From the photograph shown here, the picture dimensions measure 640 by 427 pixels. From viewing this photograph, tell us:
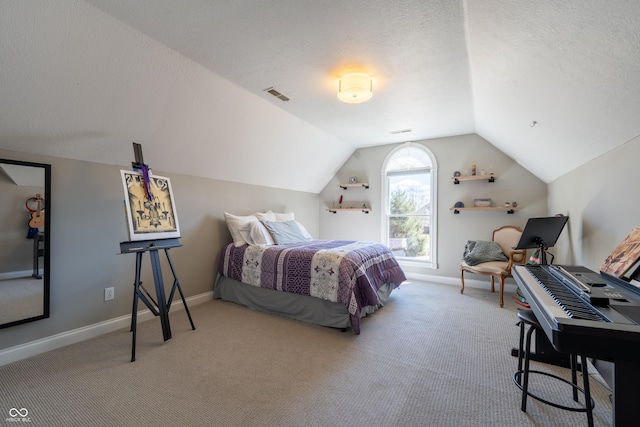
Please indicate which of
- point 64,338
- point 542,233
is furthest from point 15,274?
point 542,233

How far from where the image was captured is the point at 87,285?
250 centimetres

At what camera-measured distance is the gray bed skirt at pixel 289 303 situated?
2.73 meters

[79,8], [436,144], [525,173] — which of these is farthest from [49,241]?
[525,173]

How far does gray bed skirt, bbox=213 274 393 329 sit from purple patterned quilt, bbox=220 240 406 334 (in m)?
0.08

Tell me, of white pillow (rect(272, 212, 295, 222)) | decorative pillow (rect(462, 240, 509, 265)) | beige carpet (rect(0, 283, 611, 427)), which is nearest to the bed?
beige carpet (rect(0, 283, 611, 427))

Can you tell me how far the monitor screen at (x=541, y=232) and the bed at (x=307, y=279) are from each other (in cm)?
149

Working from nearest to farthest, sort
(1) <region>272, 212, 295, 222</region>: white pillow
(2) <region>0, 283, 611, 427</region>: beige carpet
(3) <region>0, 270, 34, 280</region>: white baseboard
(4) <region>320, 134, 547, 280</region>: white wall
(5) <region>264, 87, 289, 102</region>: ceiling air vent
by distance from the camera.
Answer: (2) <region>0, 283, 611, 427</region>: beige carpet < (3) <region>0, 270, 34, 280</region>: white baseboard < (5) <region>264, 87, 289, 102</region>: ceiling air vent < (4) <region>320, 134, 547, 280</region>: white wall < (1) <region>272, 212, 295, 222</region>: white pillow

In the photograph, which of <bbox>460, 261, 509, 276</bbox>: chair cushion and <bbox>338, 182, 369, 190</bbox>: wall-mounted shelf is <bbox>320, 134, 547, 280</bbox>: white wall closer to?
<bbox>338, 182, 369, 190</bbox>: wall-mounted shelf

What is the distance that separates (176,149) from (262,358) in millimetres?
2372

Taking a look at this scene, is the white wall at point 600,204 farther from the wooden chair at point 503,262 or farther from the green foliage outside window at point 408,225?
the green foliage outside window at point 408,225

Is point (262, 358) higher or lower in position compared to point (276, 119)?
lower

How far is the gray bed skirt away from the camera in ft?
8.97

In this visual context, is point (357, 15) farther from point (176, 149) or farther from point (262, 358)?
point (262, 358)

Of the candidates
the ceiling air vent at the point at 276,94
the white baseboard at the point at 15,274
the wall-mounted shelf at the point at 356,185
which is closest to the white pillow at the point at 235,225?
the ceiling air vent at the point at 276,94
